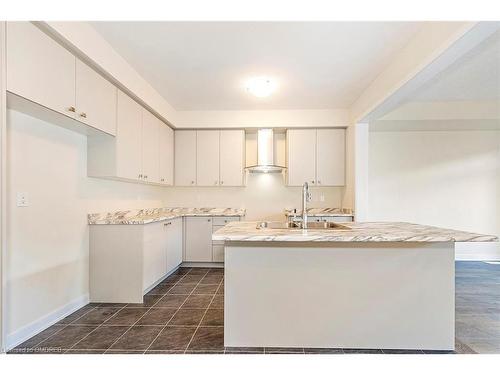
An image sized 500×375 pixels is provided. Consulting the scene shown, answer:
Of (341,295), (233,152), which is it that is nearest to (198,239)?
(233,152)

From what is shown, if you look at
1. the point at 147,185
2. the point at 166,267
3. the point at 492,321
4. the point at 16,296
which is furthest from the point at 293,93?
the point at 16,296

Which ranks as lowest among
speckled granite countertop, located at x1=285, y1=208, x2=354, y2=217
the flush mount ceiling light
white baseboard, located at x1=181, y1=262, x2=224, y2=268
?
white baseboard, located at x1=181, y1=262, x2=224, y2=268

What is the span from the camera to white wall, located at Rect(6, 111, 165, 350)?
2127mm

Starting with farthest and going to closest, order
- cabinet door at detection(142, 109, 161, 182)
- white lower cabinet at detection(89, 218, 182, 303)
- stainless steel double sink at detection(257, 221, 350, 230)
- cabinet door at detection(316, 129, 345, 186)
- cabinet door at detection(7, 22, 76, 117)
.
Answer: cabinet door at detection(316, 129, 345, 186), cabinet door at detection(142, 109, 161, 182), white lower cabinet at detection(89, 218, 182, 303), stainless steel double sink at detection(257, 221, 350, 230), cabinet door at detection(7, 22, 76, 117)

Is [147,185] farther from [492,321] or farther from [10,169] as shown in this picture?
[492,321]

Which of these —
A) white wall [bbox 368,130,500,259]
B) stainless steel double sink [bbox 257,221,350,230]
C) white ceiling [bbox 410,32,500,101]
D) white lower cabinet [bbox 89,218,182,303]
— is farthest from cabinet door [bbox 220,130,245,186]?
white wall [bbox 368,130,500,259]

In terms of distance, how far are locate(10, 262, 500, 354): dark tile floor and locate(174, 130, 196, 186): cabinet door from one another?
1.85m

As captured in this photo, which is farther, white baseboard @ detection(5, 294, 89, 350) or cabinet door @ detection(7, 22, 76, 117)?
white baseboard @ detection(5, 294, 89, 350)

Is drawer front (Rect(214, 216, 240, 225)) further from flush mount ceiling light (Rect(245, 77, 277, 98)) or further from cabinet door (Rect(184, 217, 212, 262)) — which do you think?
flush mount ceiling light (Rect(245, 77, 277, 98))

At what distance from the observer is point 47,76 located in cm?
200

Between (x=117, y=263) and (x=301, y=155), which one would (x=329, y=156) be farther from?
(x=117, y=263)

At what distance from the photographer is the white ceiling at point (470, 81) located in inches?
108

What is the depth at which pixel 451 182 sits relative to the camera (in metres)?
5.03
